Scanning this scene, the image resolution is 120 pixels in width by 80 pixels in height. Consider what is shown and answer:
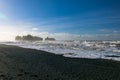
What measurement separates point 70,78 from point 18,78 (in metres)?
3.07

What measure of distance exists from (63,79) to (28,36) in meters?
165

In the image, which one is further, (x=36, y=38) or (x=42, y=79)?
(x=36, y=38)

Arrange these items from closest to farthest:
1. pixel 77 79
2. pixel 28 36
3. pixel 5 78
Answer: pixel 5 78 < pixel 77 79 < pixel 28 36

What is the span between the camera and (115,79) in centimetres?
1007

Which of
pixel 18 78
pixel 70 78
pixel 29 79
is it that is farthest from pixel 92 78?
pixel 18 78

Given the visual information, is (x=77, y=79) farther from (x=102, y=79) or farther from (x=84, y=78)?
(x=102, y=79)

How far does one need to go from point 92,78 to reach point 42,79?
311cm

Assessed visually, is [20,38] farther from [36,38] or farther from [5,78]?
[5,78]

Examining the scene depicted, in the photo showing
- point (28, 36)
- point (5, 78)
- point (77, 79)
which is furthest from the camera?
point (28, 36)

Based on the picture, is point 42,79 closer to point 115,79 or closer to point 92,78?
point 92,78


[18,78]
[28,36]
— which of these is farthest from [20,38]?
[18,78]

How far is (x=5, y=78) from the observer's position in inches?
361

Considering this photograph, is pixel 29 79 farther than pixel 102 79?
No

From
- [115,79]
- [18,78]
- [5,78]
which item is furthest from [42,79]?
[115,79]
